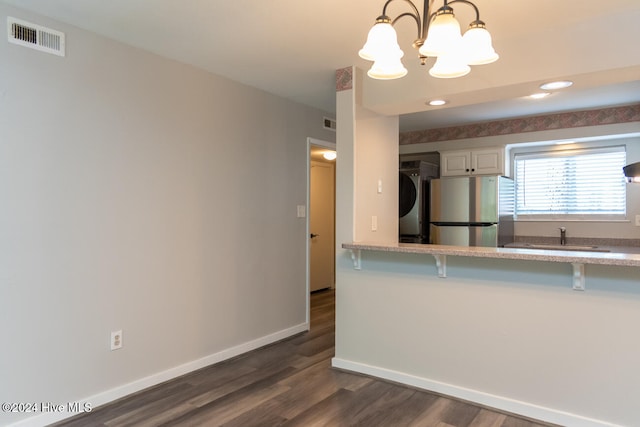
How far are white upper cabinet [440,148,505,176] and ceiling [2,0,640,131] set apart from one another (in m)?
1.94

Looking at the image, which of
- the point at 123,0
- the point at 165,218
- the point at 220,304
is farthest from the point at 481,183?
the point at 123,0

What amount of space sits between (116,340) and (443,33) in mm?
2610

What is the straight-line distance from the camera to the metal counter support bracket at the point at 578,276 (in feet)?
7.47

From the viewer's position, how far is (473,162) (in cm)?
486

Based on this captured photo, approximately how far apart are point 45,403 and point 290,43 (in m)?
2.62

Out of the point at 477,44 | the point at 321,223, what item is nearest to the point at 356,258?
the point at 477,44

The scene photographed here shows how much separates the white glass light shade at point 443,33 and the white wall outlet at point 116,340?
2.52 meters

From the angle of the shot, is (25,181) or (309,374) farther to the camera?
(309,374)

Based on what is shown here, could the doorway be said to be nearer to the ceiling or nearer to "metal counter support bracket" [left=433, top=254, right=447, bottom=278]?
the ceiling

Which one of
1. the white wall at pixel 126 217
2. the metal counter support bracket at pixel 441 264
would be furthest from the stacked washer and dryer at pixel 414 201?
the metal counter support bracket at pixel 441 264

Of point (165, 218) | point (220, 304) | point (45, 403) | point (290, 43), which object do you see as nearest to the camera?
point (45, 403)

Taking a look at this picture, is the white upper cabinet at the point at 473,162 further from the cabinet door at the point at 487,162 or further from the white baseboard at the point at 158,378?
the white baseboard at the point at 158,378

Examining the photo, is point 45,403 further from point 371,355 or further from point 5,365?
point 371,355

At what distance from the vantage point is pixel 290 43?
8.87 ft
